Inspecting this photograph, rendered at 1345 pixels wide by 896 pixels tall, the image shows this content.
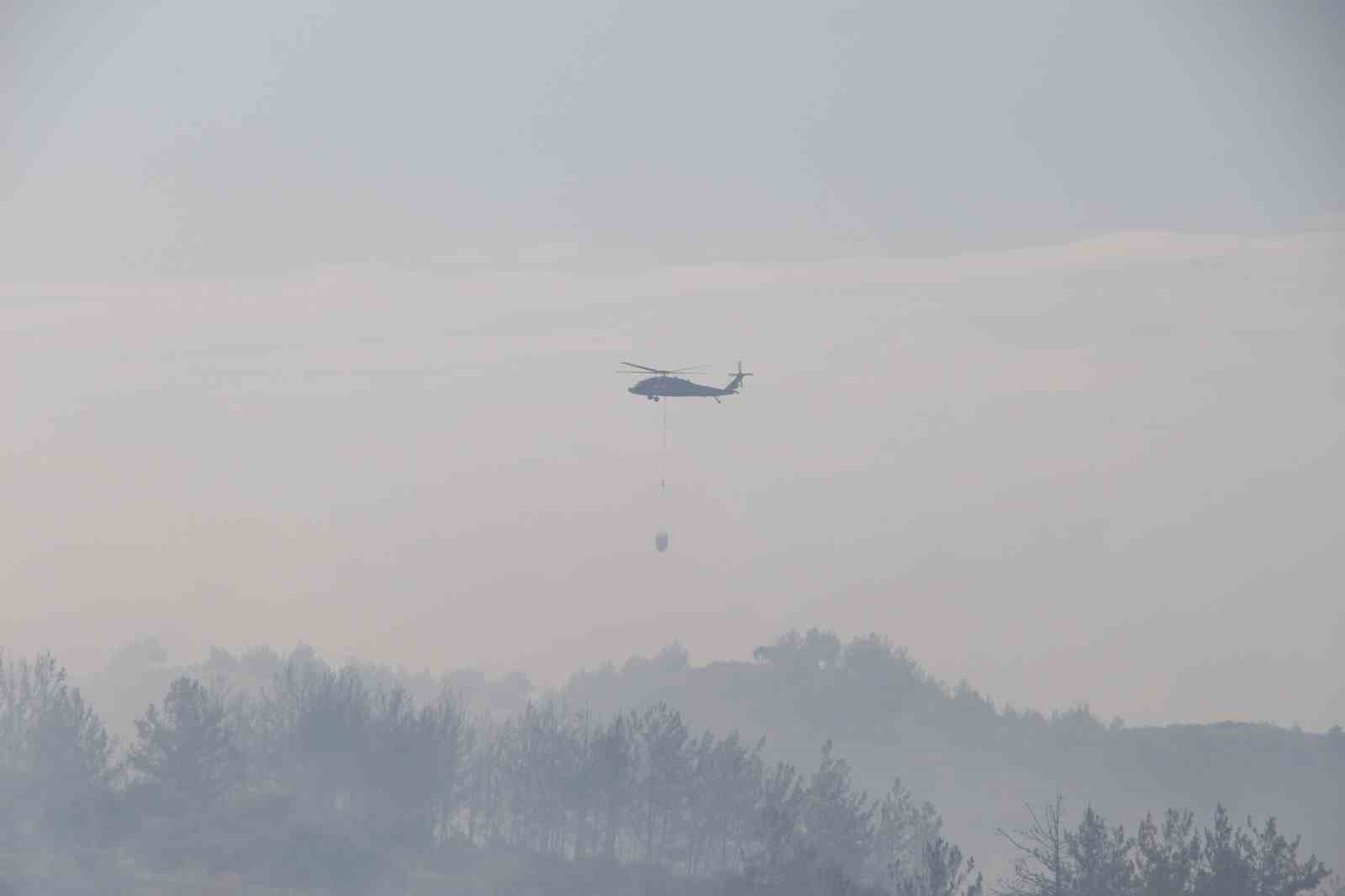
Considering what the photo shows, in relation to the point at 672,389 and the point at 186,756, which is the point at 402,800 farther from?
the point at 672,389

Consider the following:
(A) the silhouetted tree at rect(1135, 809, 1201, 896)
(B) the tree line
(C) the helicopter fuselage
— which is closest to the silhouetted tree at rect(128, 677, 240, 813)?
(B) the tree line

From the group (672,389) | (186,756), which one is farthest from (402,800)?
(672,389)

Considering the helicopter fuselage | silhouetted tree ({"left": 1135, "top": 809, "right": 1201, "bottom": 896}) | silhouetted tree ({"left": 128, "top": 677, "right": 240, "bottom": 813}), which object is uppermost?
the helicopter fuselage

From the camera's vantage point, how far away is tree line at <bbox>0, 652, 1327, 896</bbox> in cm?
11162

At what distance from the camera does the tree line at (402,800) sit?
112 meters

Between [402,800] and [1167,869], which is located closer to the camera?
[1167,869]

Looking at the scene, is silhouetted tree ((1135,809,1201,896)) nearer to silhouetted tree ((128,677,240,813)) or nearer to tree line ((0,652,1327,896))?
tree line ((0,652,1327,896))

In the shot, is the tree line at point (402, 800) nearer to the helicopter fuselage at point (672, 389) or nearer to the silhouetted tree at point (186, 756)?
A: the silhouetted tree at point (186, 756)

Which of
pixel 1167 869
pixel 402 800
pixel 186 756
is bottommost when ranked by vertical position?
pixel 1167 869

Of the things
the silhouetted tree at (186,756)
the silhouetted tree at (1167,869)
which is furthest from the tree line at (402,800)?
the silhouetted tree at (1167,869)

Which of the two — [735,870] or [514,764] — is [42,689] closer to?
[514,764]

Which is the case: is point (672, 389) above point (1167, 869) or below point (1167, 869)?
above

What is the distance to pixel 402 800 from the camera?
12531 centimetres

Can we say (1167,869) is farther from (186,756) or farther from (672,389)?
(186,756)
